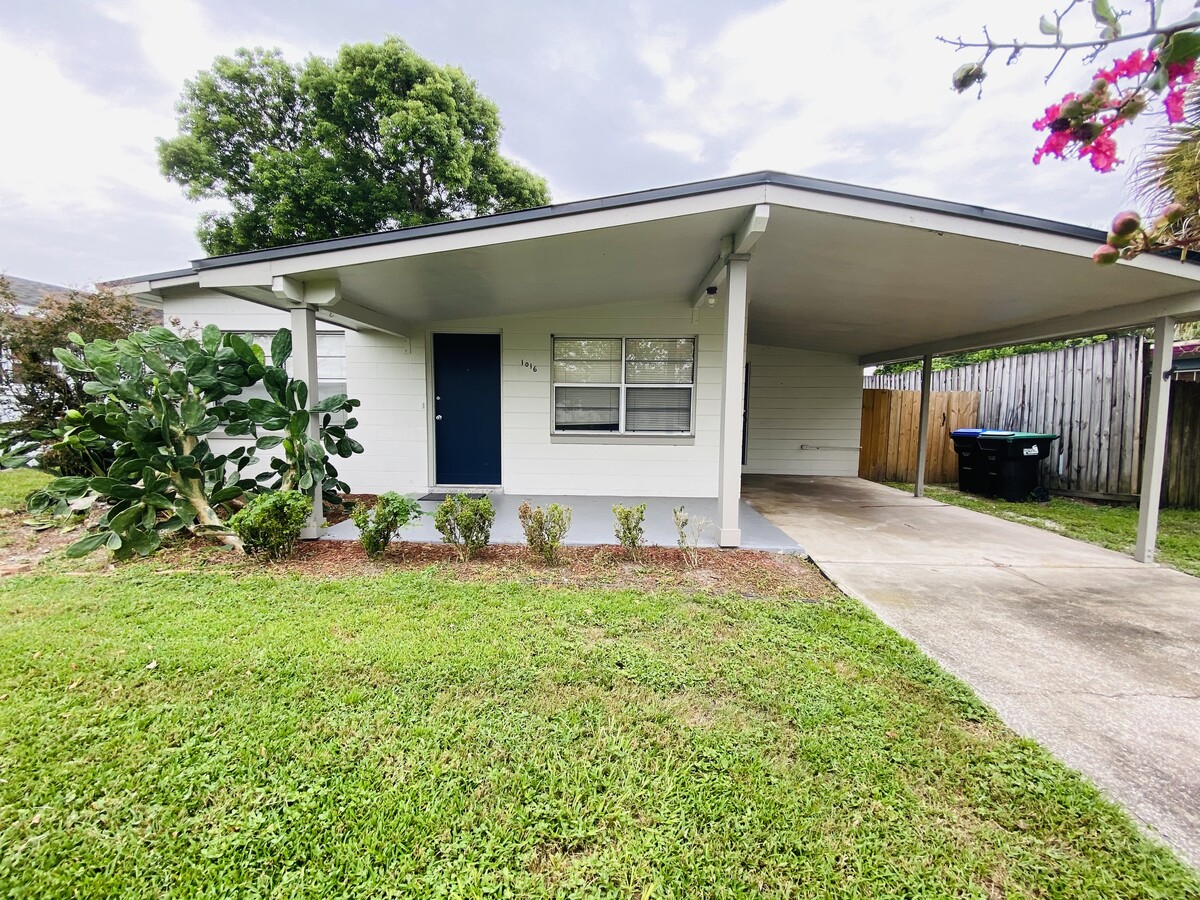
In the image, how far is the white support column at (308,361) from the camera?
Result: 4.47 m

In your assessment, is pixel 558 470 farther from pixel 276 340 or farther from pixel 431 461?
pixel 276 340

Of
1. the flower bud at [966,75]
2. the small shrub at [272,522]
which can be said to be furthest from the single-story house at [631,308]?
the flower bud at [966,75]

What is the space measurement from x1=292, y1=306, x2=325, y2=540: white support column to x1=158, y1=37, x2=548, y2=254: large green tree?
11.4m

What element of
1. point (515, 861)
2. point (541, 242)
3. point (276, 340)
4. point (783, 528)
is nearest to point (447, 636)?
point (515, 861)

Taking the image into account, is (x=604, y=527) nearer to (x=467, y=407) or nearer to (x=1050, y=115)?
(x=467, y=407)

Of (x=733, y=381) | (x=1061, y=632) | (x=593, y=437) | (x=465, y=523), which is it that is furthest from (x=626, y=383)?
(x=1061, y=632)

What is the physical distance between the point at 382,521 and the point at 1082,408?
406 inches

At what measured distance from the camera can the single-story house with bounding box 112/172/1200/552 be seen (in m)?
3.74

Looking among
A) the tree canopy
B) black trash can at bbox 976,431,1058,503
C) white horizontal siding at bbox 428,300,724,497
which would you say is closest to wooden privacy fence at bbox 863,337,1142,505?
black trash can at bbox 976,431,1058,503

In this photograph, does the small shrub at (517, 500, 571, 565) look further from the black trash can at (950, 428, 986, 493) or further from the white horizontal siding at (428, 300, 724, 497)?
the black trash can at (950, 428, 986, 493)

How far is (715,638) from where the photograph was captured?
283cm

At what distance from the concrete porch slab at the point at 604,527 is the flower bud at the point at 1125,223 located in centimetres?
407

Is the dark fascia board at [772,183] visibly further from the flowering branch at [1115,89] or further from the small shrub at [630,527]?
the flowering branch at [1115,89]

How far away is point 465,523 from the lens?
160 inches
